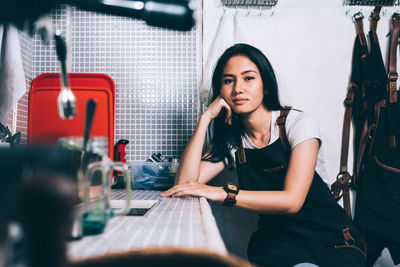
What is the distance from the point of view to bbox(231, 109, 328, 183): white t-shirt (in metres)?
1.31

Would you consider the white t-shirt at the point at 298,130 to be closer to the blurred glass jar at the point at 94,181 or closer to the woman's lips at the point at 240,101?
the woman's lips at the point at 240,101

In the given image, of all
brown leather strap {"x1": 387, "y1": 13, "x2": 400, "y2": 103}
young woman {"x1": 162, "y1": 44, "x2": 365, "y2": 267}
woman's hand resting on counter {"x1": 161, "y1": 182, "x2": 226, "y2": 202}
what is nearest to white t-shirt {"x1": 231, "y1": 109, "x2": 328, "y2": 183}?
young woman {"x1": 162, "y1": 44, "x2": 365, "y2": 267}

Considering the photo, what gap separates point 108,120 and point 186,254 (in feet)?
4.38

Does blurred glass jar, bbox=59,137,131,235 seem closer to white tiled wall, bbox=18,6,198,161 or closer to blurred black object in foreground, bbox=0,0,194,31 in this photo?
blurred black object in foreground, bbox=0,0,194,31

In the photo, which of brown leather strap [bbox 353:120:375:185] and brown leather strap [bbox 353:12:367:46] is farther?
brown leather strap [bbox 353:12:367:46]

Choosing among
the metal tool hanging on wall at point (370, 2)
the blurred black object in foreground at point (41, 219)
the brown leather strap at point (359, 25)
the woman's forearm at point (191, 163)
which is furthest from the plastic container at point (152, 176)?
the metal tool hanging on wall at point (370, 2)

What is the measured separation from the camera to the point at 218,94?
1673 mm

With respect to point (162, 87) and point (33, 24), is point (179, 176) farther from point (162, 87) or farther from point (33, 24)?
point (33, 24)

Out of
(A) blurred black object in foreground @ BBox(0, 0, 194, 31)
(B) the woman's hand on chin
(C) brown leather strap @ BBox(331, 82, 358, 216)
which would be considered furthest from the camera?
(C) brown leather strap @ BBox(331, 82, 358, 216)

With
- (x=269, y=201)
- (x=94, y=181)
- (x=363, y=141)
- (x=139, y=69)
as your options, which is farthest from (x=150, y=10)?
(x=363, y=141)

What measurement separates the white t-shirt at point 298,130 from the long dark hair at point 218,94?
0.24ft

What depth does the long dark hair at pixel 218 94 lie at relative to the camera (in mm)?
1505

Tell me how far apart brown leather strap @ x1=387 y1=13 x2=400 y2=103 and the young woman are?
0.62 m

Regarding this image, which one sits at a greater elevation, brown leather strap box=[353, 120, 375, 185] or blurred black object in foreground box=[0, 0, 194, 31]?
blurred black object in foreground box=[0, 0, 194, 31]
